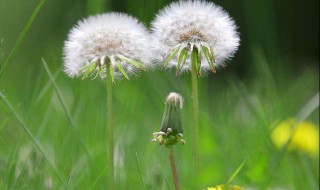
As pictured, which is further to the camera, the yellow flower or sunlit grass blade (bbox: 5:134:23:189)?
the yellow flower

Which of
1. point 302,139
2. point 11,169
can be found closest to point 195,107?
point 11,169

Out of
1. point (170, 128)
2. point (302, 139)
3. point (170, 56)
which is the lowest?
point (302, 139)

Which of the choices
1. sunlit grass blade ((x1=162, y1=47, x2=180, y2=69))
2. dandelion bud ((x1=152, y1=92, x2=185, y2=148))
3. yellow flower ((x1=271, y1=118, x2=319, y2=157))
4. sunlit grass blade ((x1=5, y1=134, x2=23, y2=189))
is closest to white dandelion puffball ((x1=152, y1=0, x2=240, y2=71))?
sunlit grass blade ((x1=162, y1=47, x2=180, y2=69))

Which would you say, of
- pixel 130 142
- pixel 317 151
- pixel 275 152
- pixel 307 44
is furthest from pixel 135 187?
pixel 307 44

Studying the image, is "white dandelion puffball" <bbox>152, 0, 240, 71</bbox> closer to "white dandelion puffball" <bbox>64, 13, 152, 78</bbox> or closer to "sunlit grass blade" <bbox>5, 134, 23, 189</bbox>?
"white dandelion puffball" <bbox>64, 13, 152, 78</bbox>

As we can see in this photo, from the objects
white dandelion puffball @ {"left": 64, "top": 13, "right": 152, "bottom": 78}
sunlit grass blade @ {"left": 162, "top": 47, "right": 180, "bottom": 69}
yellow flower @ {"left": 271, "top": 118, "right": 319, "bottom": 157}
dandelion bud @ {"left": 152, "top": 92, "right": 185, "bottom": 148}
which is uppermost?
white dandelion puffball @ {"left": 64, "top": 13, "right": 152, "bottom": 78}

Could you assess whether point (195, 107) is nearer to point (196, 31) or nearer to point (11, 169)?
point (196, 31)

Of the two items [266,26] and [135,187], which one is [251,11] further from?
[135,187]
